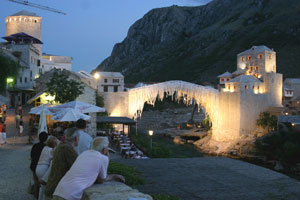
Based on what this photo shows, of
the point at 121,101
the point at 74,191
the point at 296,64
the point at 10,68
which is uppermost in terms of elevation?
the point at 296,64

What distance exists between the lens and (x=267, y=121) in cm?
3044

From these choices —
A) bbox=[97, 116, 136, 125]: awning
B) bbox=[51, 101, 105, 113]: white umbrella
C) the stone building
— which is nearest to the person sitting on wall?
bbox=[51, 101, 105, 113]: white umbrella

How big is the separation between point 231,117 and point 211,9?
117313 mm

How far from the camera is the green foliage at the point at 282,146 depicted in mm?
24281

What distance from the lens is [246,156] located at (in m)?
28.1

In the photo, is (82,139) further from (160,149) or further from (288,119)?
(288,119)

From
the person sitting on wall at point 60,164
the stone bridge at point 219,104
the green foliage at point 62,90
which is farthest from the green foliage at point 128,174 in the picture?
the stone bridge at point 219,104

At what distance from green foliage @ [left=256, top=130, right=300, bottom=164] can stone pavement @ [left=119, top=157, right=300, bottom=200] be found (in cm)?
1881

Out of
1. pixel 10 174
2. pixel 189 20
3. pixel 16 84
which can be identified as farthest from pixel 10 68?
pixel 189 20

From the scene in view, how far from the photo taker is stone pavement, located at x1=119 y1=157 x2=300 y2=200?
5.30m

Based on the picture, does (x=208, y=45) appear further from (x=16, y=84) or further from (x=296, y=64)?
(x=16, y=84)

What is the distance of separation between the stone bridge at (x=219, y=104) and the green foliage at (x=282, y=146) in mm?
3863

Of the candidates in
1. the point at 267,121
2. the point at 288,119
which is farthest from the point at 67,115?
the point at 288,119

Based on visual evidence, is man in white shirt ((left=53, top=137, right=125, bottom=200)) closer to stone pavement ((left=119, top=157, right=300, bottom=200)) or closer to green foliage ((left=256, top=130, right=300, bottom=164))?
stone pavement ((left=119, top=157, right=300, bottom=200))
